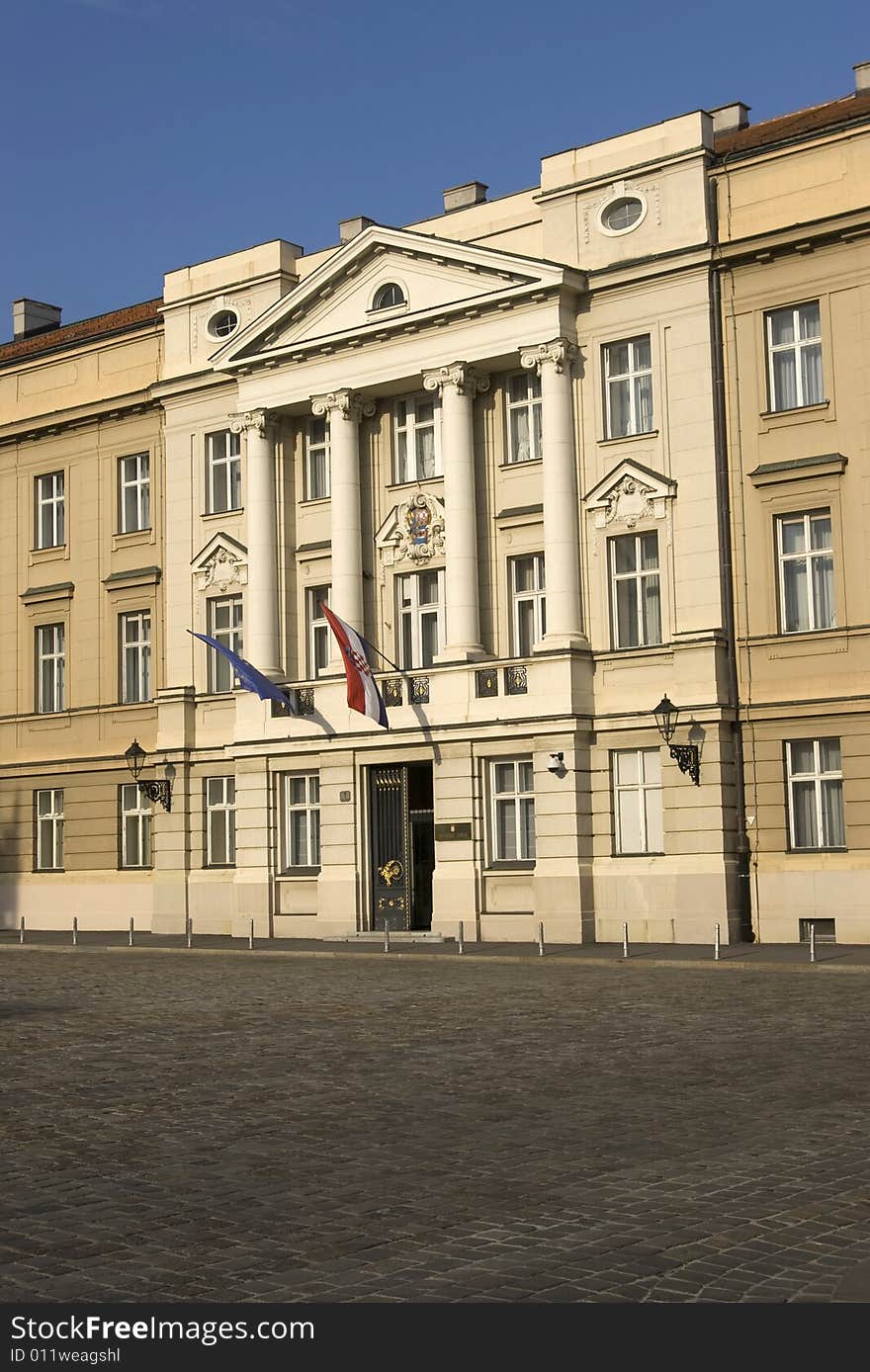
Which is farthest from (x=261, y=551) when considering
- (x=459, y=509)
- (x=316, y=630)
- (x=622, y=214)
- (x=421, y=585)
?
(x=622, y=214)

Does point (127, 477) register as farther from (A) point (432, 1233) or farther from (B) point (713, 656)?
(A) point (432, 1233)

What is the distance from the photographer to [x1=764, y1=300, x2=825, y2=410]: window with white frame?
34188mm

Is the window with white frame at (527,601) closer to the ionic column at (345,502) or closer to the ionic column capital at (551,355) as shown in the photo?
the ionic column at (345,502)

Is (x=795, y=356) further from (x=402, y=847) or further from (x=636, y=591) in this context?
(x=402, y=847)

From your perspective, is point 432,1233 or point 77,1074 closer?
point 432,1233

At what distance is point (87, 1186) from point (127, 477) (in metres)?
36.6

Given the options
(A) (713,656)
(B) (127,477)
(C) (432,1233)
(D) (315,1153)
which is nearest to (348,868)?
(A) (713,656)

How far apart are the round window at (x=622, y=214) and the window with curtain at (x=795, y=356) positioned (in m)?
3.82

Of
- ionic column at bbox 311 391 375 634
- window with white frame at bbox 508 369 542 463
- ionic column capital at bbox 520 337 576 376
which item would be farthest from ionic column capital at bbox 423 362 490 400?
ionic column at bbox 311 391 375 634

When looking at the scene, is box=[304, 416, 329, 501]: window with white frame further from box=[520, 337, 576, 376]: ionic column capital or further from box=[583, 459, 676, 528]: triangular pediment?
box=[583, 459, 676, 528]: triangular pediment

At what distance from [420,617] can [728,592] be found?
310 inches

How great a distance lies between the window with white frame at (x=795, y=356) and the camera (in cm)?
3419

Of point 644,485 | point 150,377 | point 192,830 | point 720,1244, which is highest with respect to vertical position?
point 150,377

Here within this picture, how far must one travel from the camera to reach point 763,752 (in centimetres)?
3394
